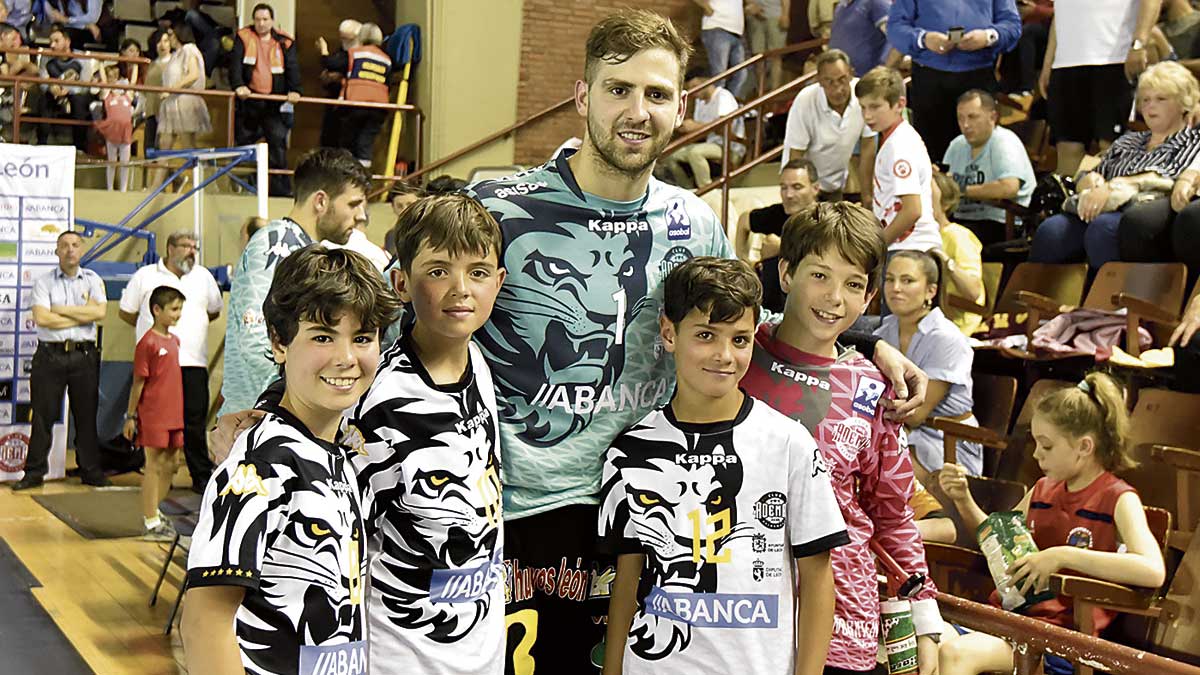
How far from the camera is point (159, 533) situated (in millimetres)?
7480

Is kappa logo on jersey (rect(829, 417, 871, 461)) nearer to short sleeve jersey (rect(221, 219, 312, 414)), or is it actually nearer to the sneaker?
short sleeve jersey (rect(221, 219, 312, 414))

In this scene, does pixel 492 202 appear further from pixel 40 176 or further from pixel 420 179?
pixel 420 179

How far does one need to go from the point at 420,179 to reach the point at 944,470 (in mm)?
9143

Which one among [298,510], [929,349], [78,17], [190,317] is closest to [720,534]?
[298,510]

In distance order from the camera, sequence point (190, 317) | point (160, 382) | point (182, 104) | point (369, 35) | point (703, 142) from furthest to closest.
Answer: point (369, 35) → point (182, 104) → point (703, 142) → point (190, 317) → point (160, 382)

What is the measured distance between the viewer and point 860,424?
2.33m

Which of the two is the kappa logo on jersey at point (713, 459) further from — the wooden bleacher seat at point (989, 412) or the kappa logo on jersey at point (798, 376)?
the wooden bleacher seat at point (989, 412)

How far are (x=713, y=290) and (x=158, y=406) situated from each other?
6.57 meters

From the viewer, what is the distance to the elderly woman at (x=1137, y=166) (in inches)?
221

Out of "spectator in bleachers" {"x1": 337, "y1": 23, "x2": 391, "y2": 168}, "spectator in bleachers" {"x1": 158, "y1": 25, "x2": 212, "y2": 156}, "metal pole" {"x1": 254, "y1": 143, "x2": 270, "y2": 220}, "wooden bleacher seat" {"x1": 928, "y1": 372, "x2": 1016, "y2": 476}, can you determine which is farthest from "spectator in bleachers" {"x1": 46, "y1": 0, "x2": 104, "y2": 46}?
"wooden bleacher seat" {"x1": 928, "y1": 372, "x2": 1016, "y2": 476}

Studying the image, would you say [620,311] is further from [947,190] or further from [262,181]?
[262,181]

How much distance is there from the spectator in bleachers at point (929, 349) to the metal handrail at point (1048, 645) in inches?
94.3

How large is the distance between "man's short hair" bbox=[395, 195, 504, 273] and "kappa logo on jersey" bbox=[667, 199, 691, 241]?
0.36 meters

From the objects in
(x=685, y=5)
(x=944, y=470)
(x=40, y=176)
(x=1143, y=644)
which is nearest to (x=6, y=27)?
(x=40, y=176)
